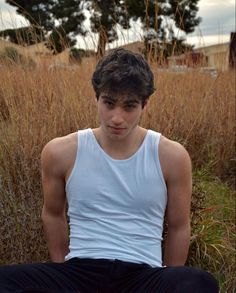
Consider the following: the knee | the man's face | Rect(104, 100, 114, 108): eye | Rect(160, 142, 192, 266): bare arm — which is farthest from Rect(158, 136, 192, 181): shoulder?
the knee

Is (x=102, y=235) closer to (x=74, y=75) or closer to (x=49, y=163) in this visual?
(x=49, y=163)

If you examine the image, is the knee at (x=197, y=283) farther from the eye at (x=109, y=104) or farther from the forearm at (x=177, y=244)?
the eye at (x=109, y=104)

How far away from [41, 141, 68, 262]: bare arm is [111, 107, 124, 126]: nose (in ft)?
1.00

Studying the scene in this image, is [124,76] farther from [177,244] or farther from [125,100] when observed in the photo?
[177,244]

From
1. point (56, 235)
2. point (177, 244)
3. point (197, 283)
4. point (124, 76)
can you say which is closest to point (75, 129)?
point (56, 235)

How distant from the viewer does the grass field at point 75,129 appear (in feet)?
9.31

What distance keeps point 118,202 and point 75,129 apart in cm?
139

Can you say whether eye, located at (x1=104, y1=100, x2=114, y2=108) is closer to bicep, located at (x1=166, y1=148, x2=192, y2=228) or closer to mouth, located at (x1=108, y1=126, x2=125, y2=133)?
mouth, located at (x1=108, y1=126, x2=125, y2=133)

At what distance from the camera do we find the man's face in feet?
6.69

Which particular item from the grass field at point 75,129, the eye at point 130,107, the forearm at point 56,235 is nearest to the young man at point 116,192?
the eye at point 130,107

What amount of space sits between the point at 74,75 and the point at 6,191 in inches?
71.4

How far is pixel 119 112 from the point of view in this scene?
6.68ft

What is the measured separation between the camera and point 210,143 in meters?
5.15

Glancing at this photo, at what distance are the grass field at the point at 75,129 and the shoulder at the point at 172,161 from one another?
3.11 feet
